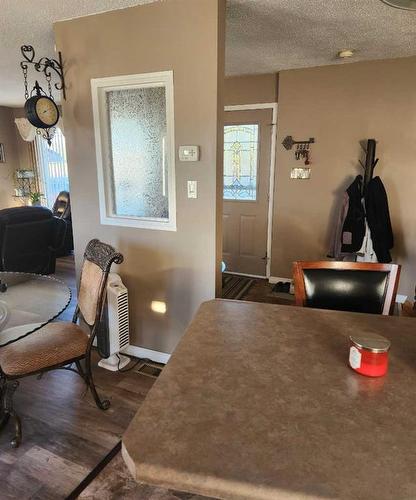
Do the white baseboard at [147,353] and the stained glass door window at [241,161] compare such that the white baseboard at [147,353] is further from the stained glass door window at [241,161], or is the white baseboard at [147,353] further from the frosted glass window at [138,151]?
the stained glass door window at [241,161]

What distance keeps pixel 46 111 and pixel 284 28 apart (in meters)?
1.88

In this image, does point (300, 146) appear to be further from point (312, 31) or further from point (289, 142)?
point (312, 31)

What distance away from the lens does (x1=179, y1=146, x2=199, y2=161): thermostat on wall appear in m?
2.27

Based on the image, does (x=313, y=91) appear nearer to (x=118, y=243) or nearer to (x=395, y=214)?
(x=395, y=214)

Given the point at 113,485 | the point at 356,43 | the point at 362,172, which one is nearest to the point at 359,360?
the point at 113,485

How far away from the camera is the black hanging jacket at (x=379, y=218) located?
11.4 ft

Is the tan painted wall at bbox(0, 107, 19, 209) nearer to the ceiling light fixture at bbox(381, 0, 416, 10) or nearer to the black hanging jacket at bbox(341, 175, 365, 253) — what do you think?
the black hanging jacket at bbox(341, 175, 365, 253)

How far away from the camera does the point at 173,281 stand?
256cm

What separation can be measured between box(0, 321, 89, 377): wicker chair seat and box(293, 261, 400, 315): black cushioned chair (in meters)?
1.30

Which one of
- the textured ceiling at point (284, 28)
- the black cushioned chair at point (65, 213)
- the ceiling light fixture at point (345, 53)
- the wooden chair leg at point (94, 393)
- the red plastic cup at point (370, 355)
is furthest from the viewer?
the black cushioned chair at point (65, 213)

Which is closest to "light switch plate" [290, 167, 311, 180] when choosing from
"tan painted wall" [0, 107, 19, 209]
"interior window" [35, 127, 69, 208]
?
"interior window" [35, 127, 69, 208]

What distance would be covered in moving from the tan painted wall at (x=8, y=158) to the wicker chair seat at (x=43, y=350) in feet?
20.7

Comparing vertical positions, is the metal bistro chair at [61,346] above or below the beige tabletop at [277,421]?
below

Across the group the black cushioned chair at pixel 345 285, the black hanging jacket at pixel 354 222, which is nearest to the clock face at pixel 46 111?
the black cushioned chair at pixel 345 285
